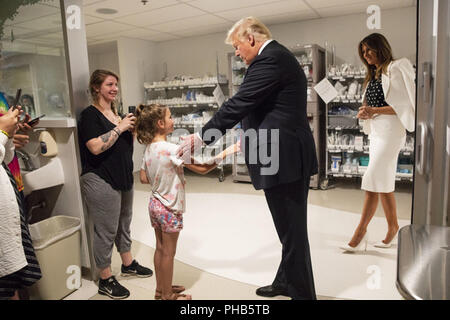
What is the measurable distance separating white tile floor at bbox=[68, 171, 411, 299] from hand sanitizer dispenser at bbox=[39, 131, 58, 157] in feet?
3.28

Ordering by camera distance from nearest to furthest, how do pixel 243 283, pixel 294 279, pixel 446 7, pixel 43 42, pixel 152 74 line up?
pixel 446 7, pixel 294 279, pixel 243 283, pixel 43 42, pixel 152 74

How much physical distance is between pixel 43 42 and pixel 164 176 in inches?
68.9

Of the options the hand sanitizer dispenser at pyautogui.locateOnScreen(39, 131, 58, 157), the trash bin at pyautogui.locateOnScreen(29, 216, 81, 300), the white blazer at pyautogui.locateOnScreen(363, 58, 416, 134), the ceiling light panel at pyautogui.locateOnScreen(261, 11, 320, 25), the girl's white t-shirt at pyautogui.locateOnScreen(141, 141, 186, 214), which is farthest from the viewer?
the ceiling light panel at pyautogui.locateOnScreen(261, 11, 320, 25)

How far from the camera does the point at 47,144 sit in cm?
240

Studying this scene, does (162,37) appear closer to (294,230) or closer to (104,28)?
(104,28)

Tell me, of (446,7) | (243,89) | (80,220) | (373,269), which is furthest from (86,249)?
(446,7)

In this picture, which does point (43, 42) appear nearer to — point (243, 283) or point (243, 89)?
point (243, 89)

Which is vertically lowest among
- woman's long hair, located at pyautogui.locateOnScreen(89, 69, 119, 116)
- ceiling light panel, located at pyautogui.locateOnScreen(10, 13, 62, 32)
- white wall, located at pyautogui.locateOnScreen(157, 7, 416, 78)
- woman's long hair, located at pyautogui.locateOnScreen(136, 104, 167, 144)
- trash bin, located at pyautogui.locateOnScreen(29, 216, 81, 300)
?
trash bin, located at pyautogui.locateOnScreen(29, 216, 81, 300)

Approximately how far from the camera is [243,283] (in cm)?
241

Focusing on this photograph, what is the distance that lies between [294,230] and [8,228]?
142 cm

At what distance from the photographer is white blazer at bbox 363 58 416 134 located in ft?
8.43

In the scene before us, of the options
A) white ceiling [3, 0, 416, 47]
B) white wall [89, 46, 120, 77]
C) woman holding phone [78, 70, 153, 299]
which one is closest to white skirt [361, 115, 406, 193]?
woman holding phone [78, 70, 153, 299]

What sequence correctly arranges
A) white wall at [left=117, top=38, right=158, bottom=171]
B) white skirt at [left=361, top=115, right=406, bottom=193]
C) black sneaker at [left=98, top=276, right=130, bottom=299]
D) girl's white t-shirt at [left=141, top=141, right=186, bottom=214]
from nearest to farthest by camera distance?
girl's white t-shirt at [left=141, top=141, right=186, bottom=214]
black sneaker at [left=98, top=276, right=130, bottom=299]
white skirt at [left=361, top=115, right=406, bottom=193]
white wall at [left=117, top=38, right=158, bottom=171]

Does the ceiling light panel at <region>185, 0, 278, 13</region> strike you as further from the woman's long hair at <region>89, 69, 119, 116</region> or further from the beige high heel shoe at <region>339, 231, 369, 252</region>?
the beige high heel shoe at <region>339, 231, 369, 252</region>
